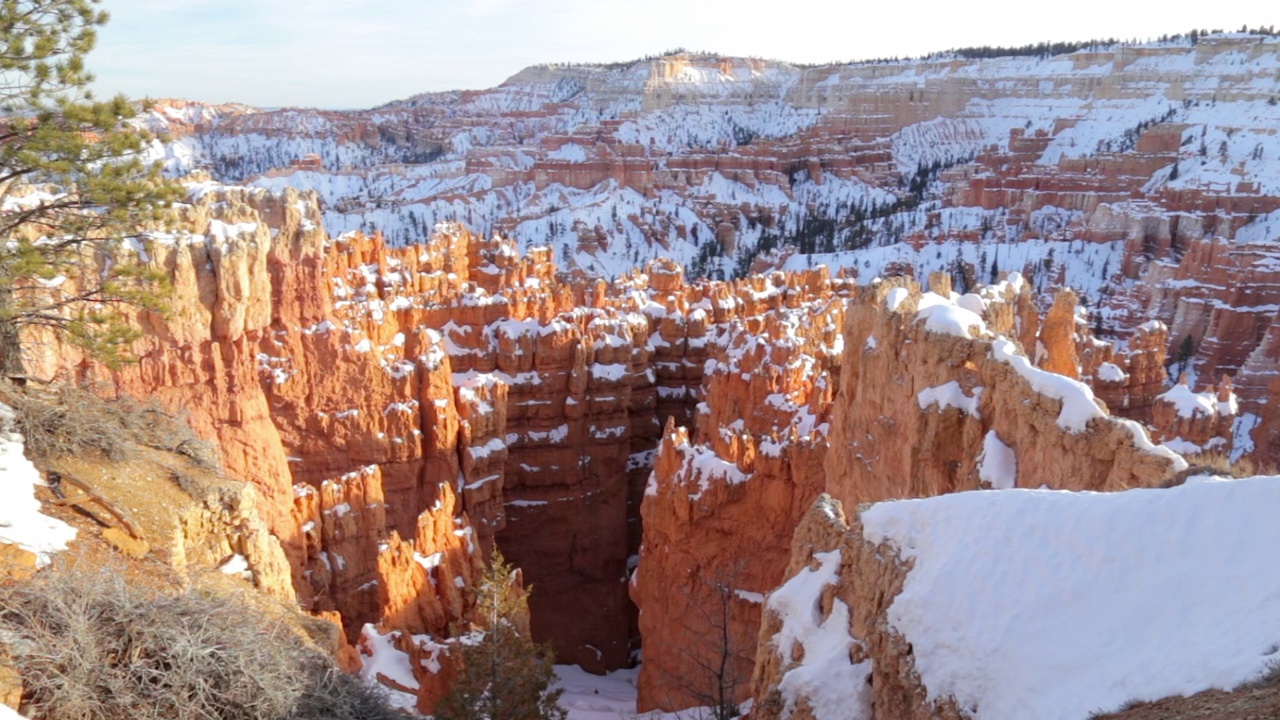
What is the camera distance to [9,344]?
27.1 ft

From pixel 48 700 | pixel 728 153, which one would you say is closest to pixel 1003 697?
pixel 48 700

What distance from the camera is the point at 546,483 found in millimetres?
22359

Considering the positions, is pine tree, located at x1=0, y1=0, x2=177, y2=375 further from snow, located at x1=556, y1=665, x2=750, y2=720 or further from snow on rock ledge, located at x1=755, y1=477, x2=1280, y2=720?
snow, located at x1=556, y1=665, x2=750, y2=720

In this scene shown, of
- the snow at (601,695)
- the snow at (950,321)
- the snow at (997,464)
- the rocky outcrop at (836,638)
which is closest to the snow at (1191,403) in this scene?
the snow at (950,321)

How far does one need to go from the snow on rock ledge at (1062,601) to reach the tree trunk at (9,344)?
7.57 metres

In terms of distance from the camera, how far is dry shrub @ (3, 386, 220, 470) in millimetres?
7148

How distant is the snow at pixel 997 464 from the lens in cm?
984

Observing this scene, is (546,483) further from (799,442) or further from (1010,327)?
(1010,327)

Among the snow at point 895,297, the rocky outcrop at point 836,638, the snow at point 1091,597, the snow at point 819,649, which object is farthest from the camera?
the snow at point 895,297

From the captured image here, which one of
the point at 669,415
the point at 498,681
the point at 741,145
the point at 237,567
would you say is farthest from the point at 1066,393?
the point at 741,145

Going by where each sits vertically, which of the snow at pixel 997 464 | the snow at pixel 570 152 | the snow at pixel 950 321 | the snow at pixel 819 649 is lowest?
the snow at pixel 819 649

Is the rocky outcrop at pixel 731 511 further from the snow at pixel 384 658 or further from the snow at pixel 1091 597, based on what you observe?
the snow at pixel 1091 597

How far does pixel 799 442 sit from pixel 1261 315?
30107 millimetres

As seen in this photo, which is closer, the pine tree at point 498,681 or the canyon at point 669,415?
the canyon at point 669,415
